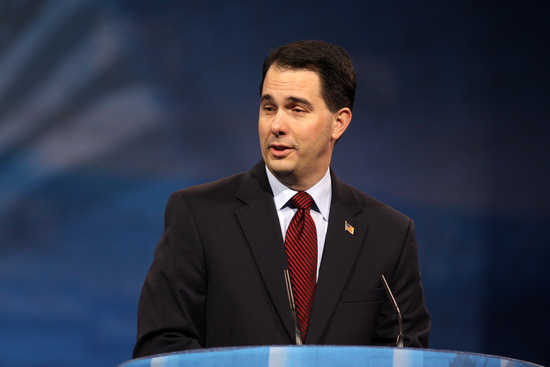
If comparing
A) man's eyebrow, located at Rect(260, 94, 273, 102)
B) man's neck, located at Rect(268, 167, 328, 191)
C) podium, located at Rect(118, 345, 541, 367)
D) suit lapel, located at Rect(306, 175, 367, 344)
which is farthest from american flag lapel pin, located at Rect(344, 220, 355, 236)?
podium, located at Rect(118, 345, 541, 367)

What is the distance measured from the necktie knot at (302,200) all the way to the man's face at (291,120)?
43 millimetres

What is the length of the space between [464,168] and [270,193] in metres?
1.73

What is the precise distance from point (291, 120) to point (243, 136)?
4.48ft

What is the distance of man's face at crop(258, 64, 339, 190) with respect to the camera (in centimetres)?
153

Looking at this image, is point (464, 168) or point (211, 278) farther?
point (464, 168)

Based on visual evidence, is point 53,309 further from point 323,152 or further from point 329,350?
point 329,350

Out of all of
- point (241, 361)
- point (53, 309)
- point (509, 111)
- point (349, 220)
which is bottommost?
point (53, 309)

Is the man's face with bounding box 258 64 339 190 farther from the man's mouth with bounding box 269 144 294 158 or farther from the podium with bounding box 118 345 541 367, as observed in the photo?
the podium with bounding box 118 345 541 367

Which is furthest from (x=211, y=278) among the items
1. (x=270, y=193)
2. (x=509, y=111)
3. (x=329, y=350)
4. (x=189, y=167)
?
(x=509, y=111)

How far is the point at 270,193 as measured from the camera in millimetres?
1617

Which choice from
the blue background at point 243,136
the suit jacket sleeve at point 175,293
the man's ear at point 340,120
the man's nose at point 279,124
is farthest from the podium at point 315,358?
the blue background at point 243,136

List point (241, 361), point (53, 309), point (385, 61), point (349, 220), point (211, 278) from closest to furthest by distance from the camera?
point (241, 361) < point (211, 278) < point (349, 220) < point (53, 309) < point (385, 61)

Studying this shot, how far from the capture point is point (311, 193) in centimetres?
162

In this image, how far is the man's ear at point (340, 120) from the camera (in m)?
1.65
